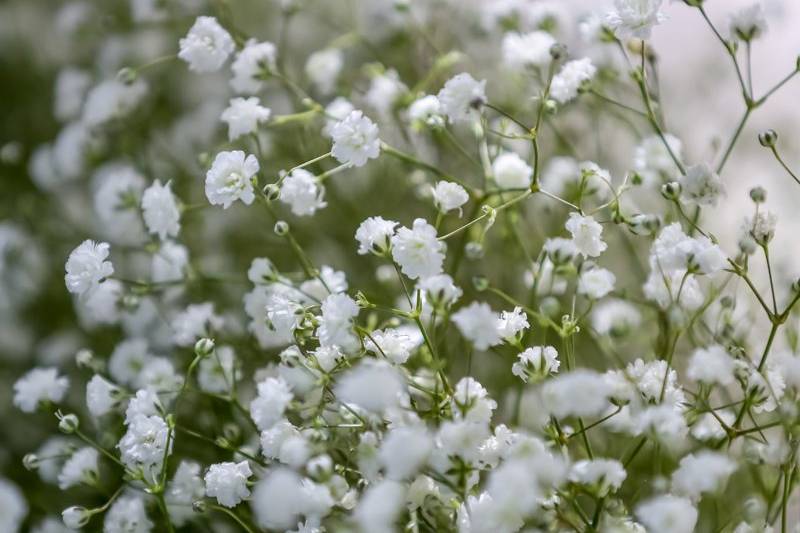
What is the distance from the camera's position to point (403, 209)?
2.53 ft

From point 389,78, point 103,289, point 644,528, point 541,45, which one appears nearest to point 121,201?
point 103,289

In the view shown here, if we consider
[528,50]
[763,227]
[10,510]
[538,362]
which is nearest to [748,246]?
[763,227]

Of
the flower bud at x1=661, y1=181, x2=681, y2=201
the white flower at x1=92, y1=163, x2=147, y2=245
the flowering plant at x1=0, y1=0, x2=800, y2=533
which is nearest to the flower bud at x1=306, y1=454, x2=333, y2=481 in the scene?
the flowering plant at x1=0, y1=0, x2=800, y2=533

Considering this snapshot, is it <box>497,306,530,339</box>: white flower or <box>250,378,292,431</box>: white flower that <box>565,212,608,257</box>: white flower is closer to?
<box>497,306,530,339</box>: white flower

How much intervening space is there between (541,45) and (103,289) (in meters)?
0.33

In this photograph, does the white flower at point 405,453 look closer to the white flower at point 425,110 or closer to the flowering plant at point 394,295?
the flowering plant at point 394,295

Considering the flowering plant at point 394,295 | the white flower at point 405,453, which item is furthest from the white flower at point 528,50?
the white flower at point 405,453

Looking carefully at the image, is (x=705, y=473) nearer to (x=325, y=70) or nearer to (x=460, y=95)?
(x=460, y=95)

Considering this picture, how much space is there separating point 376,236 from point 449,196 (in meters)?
0.05

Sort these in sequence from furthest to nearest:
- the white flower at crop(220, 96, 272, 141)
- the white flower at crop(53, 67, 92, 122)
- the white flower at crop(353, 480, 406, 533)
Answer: the white flower at crop(53, 67, 92, 122), the white flower at crop(220, 96, 272, 141), the white flower at crop(353, 480, 406, 533)

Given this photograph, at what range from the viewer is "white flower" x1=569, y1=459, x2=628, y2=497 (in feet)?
1.26

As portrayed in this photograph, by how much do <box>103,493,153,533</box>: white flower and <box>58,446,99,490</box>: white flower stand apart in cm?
2

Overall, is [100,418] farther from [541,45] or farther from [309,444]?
[541,45]

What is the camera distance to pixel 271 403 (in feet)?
1.45
